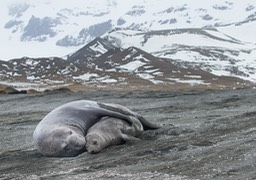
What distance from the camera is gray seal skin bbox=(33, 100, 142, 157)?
8984 mm

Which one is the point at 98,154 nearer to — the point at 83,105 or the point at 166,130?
the point at 83,105

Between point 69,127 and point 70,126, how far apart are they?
0.10 m

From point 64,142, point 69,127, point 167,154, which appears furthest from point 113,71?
point 167,154

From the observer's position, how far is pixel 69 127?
9398 mm

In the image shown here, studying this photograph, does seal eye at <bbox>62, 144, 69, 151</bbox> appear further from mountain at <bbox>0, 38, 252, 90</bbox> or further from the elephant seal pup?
mountain at <bbox>0, 38, 252, 90</bbox>

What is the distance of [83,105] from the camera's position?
1029 cm

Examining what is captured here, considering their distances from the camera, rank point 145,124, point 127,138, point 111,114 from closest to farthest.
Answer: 1. point 127,138
2. point 111,114
3. point 145,124

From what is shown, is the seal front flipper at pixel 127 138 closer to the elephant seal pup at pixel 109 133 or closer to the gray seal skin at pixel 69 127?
the elephant seal pup at pixel 109 133

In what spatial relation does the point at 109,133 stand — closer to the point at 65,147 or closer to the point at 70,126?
the point at 70,126

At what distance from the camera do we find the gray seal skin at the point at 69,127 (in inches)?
354

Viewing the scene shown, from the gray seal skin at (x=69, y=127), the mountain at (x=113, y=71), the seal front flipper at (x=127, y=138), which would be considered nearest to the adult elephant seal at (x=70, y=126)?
the gray seal skin at (x=69, y=127)

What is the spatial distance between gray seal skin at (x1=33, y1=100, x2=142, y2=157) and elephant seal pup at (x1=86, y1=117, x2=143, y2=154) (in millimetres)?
118

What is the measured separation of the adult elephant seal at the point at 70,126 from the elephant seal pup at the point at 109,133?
0.12 metres

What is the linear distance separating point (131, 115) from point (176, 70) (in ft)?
438
